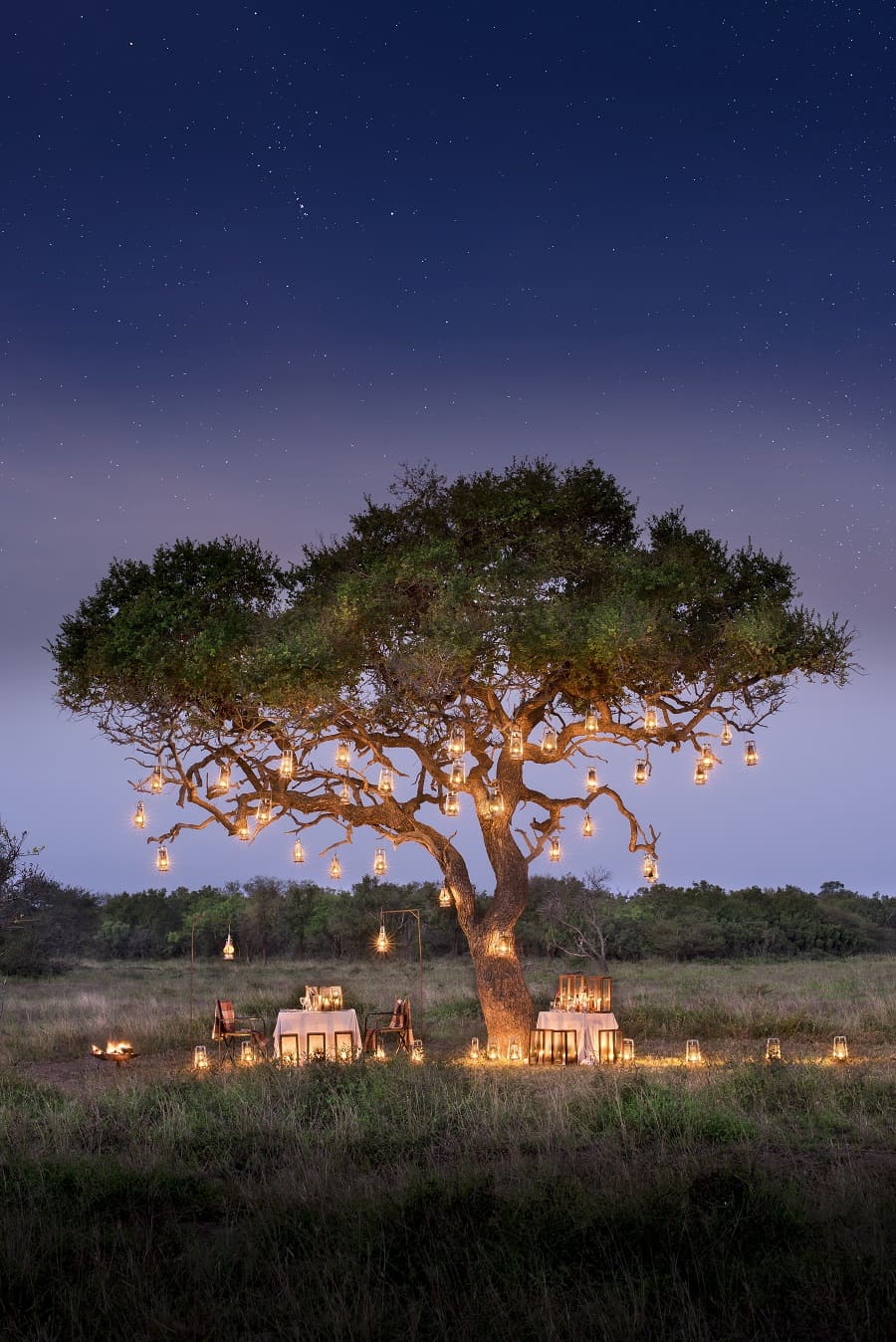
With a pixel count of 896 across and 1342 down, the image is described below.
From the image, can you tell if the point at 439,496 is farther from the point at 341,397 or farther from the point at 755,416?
the point at 755,416

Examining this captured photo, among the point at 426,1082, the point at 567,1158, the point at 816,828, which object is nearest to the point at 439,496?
the point at 426,1082

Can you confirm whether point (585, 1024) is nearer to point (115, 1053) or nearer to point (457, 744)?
point (457, 744)

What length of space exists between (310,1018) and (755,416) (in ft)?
33.6

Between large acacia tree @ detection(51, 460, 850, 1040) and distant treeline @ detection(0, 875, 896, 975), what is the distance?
19.8 m

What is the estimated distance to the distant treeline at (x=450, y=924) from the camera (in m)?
39.2

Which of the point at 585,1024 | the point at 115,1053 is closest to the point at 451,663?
the point at 585,1024

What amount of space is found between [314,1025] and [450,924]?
2702 centimetres

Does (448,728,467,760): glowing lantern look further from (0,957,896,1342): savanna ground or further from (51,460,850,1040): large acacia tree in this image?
(0,957,896,1342): savanna ground

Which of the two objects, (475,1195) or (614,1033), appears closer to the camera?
(475,1195)

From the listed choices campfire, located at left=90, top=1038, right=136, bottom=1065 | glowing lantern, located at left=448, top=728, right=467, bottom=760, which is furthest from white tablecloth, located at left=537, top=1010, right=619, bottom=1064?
campfire, located at left=90, top=1038, right=136, bottom=1065

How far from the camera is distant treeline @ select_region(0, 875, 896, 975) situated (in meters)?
39.2

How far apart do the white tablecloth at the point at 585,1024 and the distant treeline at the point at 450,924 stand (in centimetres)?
2014

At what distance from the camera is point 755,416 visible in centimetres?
1542

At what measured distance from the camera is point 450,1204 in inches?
244
